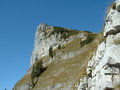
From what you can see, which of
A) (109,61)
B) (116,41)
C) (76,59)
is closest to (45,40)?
(76,59)

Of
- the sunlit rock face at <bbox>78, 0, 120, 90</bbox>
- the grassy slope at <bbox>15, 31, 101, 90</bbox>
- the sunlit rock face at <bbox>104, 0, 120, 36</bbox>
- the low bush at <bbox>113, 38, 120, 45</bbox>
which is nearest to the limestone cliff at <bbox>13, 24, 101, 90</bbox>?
the grassy slope at <bbox>15, 31, 101, 90</bbox>

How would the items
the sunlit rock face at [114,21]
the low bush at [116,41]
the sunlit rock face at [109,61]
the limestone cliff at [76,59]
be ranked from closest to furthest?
the sunlit rock face at [109,61] → the limestone cliff at [76,59] → the low bush at [116,41] → the sunlit rock face at [114,21]

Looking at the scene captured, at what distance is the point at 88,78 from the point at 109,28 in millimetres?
3407

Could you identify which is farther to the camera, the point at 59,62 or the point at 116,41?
the point at 59,62

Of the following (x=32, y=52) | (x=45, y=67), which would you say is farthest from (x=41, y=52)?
(x=45, y=67)

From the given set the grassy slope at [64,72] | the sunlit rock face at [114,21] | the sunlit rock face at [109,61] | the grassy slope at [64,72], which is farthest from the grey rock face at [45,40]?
the sunlit rock face at [114,21]

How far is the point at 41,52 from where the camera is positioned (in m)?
113

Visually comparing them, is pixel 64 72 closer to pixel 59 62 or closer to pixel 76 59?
pixel 76 59

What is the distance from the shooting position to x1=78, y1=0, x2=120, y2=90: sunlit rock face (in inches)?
451

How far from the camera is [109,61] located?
1166 cm

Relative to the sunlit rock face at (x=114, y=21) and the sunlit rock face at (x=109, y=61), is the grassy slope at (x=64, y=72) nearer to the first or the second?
the sunlit rock face at (x=109, y=61)

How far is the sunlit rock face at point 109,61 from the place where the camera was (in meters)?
11.5

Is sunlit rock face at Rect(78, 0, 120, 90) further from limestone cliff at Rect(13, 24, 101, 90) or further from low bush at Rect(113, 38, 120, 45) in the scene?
limestone cliff at Rect(13, 24, 101, 90)

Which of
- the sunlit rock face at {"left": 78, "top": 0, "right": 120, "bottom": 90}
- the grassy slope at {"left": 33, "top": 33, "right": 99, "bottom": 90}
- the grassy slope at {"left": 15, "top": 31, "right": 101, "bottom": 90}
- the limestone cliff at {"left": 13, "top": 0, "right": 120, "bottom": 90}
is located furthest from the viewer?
the grassy slope at {"left": 33, "top": 33, "right": 99, "bottom": 90}
